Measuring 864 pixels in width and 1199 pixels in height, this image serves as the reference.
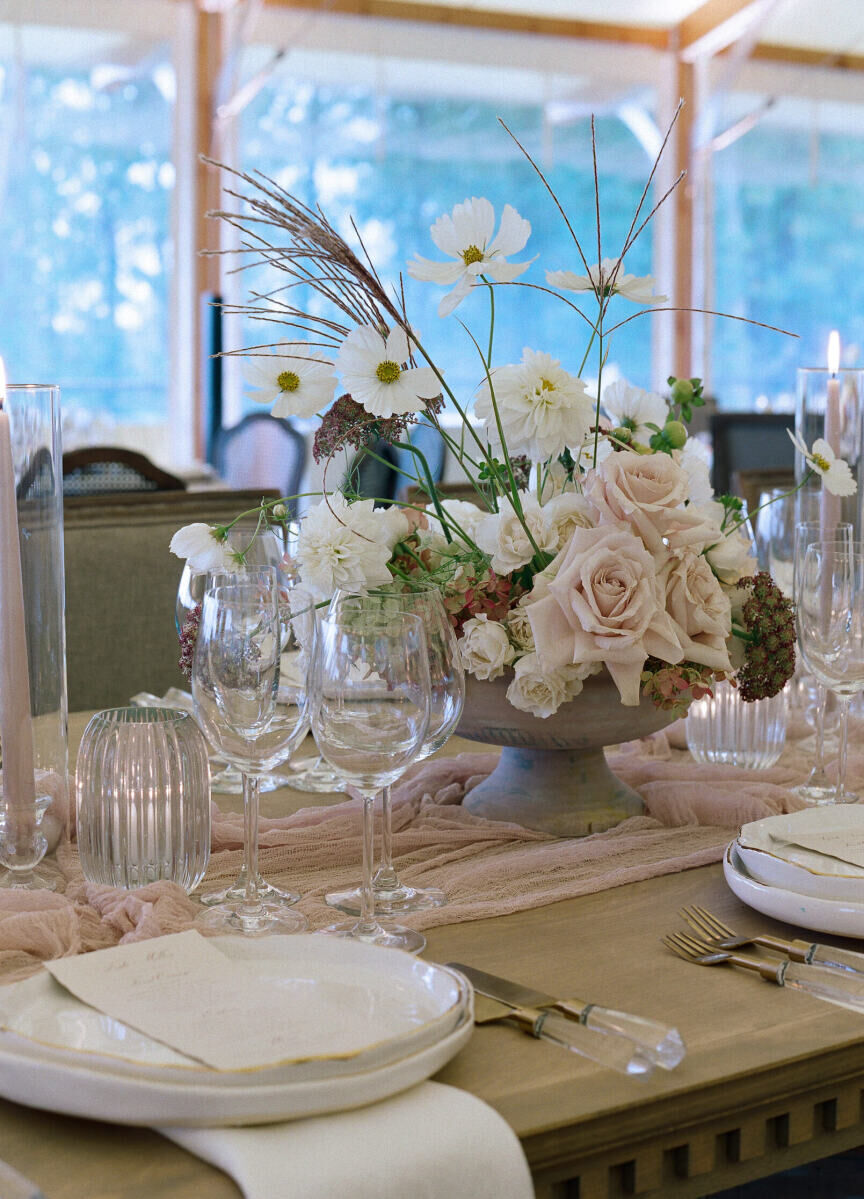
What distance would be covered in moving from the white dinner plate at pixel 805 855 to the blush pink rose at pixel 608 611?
0.43ft

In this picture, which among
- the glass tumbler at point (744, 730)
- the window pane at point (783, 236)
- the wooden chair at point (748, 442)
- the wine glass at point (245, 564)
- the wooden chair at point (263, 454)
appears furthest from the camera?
the window pane at point (783, 236)

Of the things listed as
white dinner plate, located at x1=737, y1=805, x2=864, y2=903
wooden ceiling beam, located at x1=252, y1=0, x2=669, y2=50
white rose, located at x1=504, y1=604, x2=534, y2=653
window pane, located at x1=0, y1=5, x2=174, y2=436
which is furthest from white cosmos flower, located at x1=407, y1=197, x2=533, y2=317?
A: wooden ceiling beam, located at x1=252, y1=0, x2=669, y2=50

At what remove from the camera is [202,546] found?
3.58ft


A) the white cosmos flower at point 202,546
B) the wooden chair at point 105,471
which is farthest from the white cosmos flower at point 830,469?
the wooden chair at point 105,471

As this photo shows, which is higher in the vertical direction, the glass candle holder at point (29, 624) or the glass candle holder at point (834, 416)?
the glass candle holder at point (834, 416)

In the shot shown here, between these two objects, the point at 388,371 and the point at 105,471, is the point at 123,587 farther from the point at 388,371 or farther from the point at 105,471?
the point at 388,371

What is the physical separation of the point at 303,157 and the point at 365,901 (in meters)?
7.31

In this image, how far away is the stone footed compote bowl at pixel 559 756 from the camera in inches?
41.3

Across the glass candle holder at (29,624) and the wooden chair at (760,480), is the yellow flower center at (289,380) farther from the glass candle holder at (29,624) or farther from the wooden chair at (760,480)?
the wooden chair at (760,480)

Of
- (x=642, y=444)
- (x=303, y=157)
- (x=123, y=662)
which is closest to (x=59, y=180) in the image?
(x=303, y=157)

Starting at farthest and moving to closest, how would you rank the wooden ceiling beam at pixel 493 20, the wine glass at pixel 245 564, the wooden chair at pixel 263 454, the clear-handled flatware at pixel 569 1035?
1. the wooden ceiling beam at pixel 493 20
2. the wooden chair at pixel 263 454
3. the wine glass at pixel 245 564
4. the clear-handled flatware at pixel 569 1035

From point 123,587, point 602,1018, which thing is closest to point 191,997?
point 602,1018

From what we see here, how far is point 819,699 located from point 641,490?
383mm

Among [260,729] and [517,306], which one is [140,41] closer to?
[517,306]
